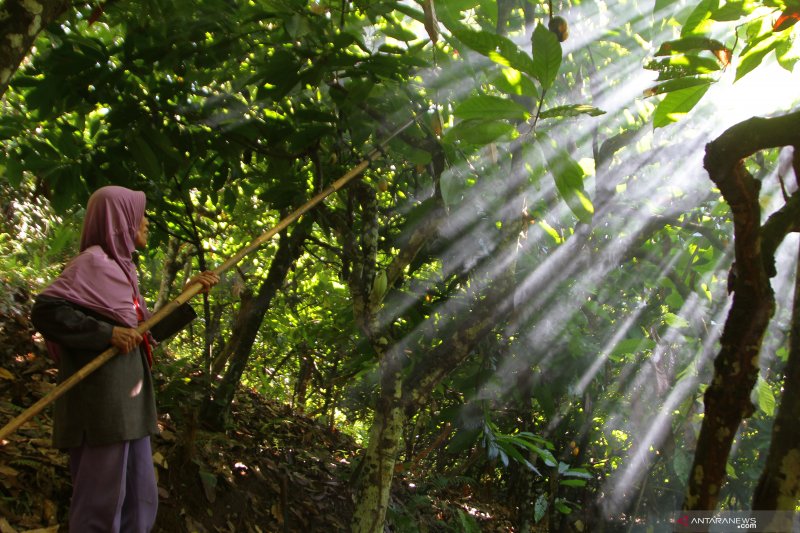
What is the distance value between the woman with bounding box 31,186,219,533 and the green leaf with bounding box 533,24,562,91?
1.46m

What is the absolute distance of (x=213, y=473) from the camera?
297 cm

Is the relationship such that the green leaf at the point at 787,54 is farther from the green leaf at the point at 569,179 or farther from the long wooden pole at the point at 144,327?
the long wooden pole at the point at 144,327

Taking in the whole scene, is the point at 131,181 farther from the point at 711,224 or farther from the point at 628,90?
the point at 711,224

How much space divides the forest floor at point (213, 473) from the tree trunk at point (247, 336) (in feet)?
0.44

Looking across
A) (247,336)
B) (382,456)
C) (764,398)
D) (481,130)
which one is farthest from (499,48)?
(247,336)

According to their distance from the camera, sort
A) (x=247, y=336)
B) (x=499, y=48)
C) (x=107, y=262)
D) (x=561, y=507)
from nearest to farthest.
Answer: (x=499, y=48) < (x=107, y=262) < (x=247, y=336) < (x=561, y=507)

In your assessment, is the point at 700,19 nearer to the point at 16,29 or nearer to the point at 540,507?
the point at 16,29

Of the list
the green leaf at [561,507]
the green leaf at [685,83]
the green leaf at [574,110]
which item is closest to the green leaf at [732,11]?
the green leaf at [685,83]

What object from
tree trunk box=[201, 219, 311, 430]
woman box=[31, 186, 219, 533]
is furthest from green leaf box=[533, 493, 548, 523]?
woman box=[31, 186, 219, 533]

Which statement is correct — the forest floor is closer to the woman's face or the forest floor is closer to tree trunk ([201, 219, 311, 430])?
tree trunk ([201, 219, 311, 430])

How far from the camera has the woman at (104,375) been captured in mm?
1870

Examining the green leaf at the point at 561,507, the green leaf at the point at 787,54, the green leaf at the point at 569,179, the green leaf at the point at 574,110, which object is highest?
the green leaf at the point at 787,54

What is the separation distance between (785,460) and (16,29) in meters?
2.21

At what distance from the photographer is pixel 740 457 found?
4727 mm
